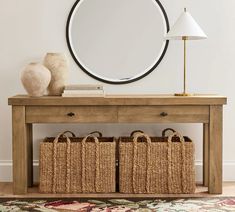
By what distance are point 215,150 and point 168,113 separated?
44 centimetres

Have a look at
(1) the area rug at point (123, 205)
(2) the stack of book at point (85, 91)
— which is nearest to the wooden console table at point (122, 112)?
(2) the stack of book at point (85, 91)

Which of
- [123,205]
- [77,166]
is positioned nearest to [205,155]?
[123,205]

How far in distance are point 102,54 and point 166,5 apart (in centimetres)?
65

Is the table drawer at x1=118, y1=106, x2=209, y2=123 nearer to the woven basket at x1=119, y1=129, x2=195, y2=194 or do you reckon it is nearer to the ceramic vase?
the woven basket at x1=119, y1=129, x2=195, y2=194

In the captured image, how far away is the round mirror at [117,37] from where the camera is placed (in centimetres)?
432

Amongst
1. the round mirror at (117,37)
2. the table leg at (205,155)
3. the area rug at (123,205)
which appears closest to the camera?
the area rug at (123,205)

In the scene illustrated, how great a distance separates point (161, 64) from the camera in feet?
14.4

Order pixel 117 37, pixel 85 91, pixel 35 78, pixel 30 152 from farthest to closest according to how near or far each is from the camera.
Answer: pixel 117 37 < pixel 30 152 < pixel 85 91 < pixel 35 78

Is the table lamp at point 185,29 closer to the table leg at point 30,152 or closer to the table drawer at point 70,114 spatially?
the table drawer at point 70,114

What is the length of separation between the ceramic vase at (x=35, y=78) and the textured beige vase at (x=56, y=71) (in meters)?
0.14

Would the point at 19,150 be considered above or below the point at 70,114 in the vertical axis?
below

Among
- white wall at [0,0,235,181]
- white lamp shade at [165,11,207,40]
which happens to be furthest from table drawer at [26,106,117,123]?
white lamp shade at [165,11,207,40]

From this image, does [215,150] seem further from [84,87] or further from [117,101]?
[84,87]

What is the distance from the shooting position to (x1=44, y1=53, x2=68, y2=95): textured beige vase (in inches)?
161
